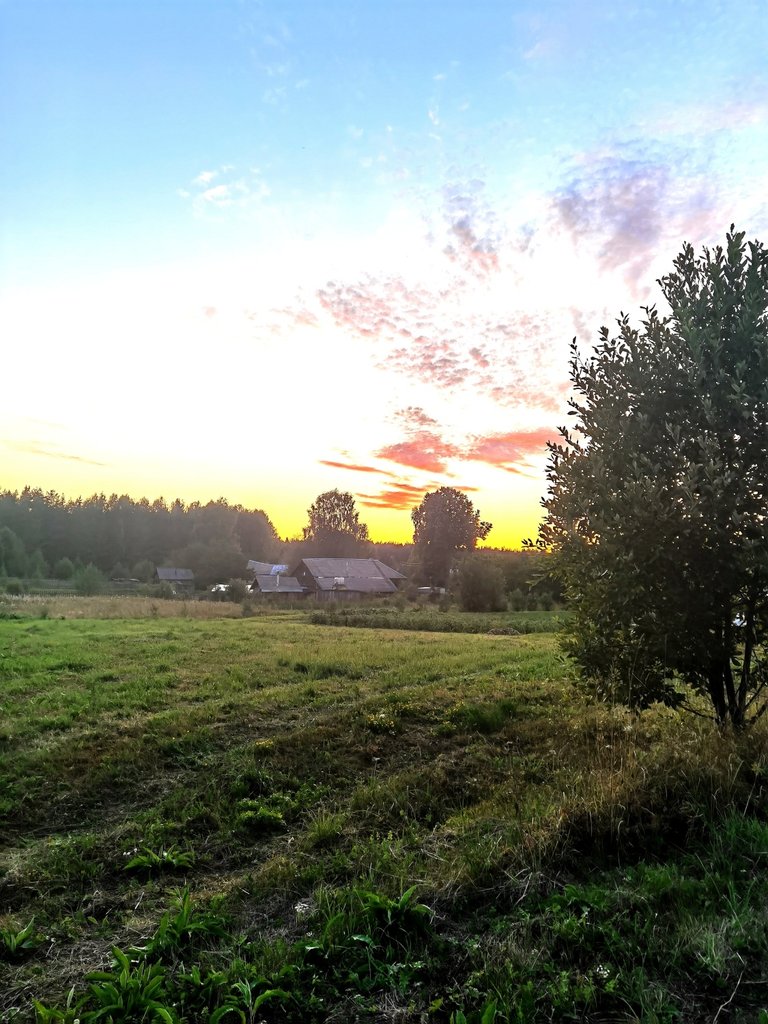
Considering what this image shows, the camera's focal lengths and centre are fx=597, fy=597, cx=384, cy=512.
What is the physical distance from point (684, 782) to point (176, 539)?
10554cm

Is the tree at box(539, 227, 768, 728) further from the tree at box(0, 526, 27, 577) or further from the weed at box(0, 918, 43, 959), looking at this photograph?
the tree at box(0, 526, 27, 577)

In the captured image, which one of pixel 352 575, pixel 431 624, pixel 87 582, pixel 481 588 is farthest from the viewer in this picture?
pixel 352 575

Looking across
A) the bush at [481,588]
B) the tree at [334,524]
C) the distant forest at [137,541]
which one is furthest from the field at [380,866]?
the tree at [334,524]

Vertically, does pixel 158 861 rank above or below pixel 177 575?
above

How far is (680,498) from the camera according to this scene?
7027 mm

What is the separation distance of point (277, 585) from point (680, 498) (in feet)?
230

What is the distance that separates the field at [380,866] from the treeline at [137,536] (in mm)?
78013

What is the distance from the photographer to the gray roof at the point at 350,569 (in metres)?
73.5

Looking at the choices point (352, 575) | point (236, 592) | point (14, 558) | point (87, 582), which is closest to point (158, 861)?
point (236, 592)

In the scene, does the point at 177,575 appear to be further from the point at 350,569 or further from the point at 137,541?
the point at 350,569

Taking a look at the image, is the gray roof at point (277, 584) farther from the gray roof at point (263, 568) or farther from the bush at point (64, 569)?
the bush at point (64, 569)

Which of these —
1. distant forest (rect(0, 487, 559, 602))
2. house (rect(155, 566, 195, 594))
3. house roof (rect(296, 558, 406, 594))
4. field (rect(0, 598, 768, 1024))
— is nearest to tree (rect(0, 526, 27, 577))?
distant forest (rect(0, 487, 559, 602))

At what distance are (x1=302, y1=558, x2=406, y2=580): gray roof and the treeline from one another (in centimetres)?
1607

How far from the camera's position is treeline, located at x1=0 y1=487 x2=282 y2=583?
87.8m
